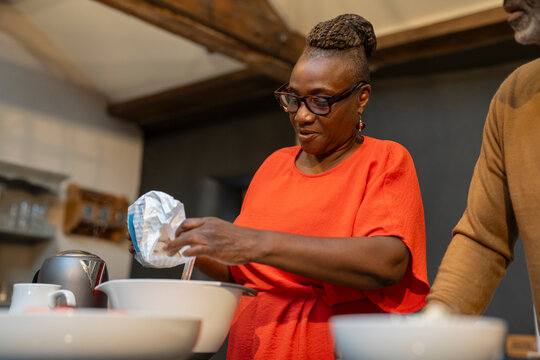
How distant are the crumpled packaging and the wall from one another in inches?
161

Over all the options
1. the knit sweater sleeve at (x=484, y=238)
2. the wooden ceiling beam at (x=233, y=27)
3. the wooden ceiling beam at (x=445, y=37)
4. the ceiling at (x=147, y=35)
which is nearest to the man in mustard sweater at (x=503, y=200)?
the knit sweater sleeve at (x=484, y=238)

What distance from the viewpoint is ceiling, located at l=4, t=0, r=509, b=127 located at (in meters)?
3.68

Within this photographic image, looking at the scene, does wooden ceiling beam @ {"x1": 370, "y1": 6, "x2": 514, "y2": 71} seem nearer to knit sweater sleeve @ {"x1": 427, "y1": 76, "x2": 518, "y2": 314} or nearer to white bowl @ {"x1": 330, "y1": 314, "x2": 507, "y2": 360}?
knit sweater sleeve @ {"x1": 427, "y1": 76, "x2": 518, "y2": 314}

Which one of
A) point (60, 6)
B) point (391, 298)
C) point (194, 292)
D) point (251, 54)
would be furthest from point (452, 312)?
point (60, 6)

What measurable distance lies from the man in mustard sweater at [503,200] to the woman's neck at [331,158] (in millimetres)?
242

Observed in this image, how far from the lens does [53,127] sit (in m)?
5.00

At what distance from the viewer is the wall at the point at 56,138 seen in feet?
15.5

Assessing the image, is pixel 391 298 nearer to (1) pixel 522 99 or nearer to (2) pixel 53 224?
(1) pixel 522 99

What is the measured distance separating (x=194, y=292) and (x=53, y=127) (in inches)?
179

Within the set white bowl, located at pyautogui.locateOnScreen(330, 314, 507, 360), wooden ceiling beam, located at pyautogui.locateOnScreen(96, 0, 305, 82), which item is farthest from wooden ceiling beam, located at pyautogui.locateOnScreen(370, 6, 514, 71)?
white bowl, located at pyautogui.locateOnScreen(330, 314, 507, 360)

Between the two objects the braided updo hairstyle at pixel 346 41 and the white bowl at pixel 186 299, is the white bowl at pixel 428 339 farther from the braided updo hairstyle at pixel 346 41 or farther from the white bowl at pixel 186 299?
the braided updo hairstyle at pixel 346 41

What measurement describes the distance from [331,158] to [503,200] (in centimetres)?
33

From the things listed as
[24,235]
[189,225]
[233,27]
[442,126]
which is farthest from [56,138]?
[189,225]

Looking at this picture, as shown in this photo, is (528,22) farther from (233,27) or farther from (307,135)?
(233,27)
